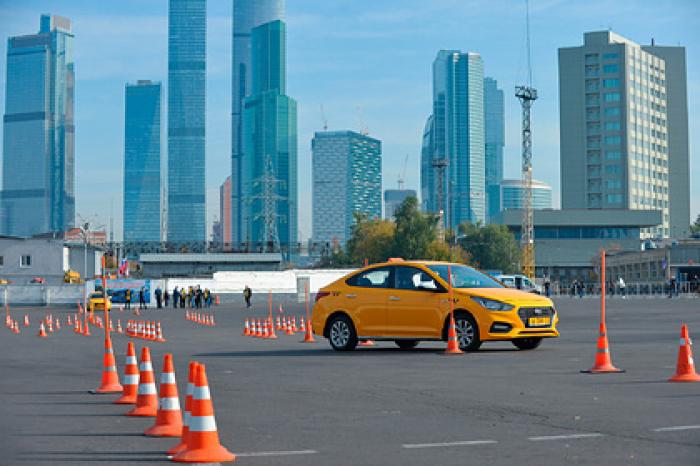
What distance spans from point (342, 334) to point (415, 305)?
1.72 metres

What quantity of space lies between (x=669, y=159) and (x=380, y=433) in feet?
652

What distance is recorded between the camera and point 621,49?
598 feet

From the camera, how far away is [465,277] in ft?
67.2

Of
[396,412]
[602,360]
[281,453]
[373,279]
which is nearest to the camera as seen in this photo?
[281,453]

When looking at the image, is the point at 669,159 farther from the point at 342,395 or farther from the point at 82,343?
the point at 342,395

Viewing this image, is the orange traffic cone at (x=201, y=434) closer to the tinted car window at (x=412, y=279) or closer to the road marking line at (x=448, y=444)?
the road marking line at (x=448, y=444)

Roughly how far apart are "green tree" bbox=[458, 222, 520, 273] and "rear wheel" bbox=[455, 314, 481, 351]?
125876 millimetres

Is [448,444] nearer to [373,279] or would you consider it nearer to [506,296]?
[506,296]

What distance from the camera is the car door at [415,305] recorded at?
19.9 meters

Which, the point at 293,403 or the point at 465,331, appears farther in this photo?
the point at 465,331

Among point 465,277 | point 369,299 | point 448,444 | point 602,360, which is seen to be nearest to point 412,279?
point 369,299

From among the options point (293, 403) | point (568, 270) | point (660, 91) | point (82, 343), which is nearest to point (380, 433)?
point (293, 403)

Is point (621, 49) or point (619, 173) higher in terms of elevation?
point (621, 49)

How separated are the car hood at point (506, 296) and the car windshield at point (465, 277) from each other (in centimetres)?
31
